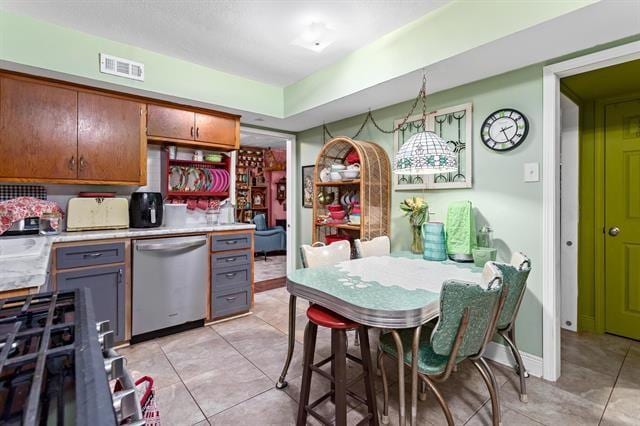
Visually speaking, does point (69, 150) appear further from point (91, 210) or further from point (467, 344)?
point (467, 344)

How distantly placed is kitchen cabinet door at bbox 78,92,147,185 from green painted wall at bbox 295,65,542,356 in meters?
2.73

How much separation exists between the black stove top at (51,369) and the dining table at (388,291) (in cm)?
100

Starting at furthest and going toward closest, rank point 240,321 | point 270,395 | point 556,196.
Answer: point 240,321 < point 556,196 < point 270,395

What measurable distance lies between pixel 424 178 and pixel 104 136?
286 cm

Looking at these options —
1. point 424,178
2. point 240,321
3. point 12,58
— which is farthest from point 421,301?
point 12,58

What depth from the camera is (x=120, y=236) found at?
260 cm

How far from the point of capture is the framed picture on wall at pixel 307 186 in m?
4.43

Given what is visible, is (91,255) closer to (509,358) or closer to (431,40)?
(431,40)

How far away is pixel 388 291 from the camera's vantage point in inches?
64.6

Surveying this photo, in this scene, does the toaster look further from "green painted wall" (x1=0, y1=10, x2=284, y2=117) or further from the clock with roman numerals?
the clock with roman numerals

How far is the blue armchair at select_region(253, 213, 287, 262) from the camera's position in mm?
6387

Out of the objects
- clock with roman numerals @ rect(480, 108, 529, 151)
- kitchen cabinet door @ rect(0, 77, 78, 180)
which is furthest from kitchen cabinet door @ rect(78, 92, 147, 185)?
clock with roman numerals @ rect(480, 108, 529, 151)

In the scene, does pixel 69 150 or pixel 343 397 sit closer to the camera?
pixel 343 397

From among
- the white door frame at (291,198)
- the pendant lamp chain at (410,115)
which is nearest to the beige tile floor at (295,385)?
the white door frame at (291,198)
